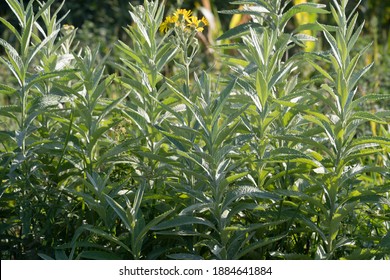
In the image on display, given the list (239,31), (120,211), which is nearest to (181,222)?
(120,211)

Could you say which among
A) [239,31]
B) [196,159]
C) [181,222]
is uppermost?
[239,31]

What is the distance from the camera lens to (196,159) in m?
2.59

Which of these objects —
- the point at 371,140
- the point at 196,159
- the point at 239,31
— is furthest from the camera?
the point at 239,31

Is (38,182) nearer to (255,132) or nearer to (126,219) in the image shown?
(126,219)

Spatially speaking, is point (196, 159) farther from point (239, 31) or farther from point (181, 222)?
point (239, 31)

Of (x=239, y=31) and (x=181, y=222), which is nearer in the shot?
(x=181, y=222)

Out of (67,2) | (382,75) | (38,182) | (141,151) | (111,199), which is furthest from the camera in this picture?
(67,2)

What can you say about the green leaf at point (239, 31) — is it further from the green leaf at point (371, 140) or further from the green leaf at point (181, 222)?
the green leaf at point (181, 222)

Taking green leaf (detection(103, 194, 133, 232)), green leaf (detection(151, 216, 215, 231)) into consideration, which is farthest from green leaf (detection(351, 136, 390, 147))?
green leaf (detection(103, 194, 133, 232))

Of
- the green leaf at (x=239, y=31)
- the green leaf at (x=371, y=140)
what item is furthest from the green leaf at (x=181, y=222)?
the green leaf at (x=239, y=31)

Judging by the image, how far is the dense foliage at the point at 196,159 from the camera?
8.79ft

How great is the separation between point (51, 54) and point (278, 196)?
114cm

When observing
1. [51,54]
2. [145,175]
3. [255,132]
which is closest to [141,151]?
[145,175]
